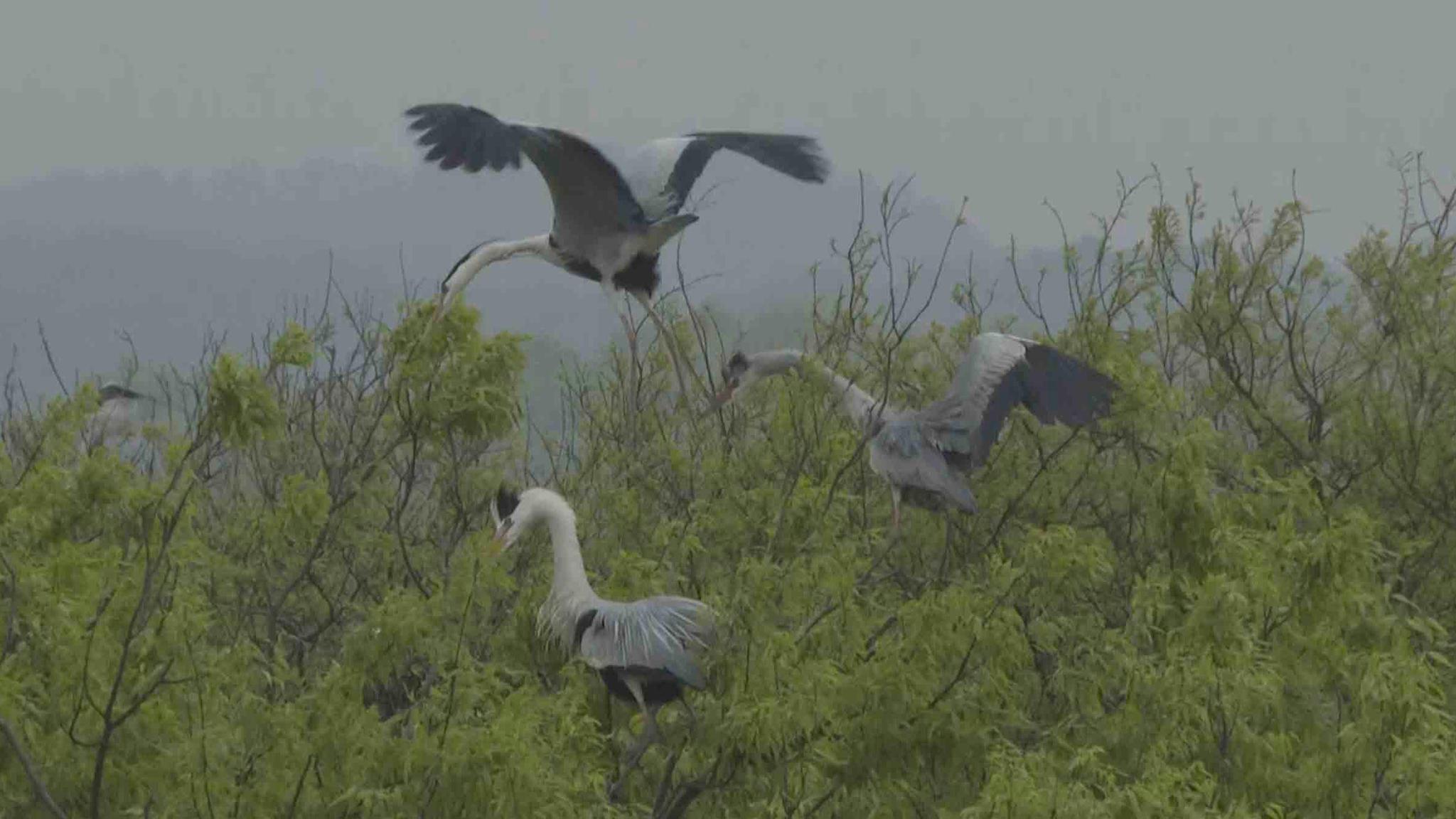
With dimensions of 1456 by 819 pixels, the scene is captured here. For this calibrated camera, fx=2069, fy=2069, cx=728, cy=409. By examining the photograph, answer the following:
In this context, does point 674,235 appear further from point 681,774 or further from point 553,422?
point 553,422

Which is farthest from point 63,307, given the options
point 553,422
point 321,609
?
point 321,609

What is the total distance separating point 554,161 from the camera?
443 inches

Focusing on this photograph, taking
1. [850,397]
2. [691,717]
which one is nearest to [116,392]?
[850,397]

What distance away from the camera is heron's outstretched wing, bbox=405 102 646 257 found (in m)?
10.4

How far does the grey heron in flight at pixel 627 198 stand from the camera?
11.2 meters

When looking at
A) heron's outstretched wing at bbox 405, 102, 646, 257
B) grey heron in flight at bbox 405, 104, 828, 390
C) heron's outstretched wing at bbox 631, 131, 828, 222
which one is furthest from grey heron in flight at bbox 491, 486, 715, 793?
heron's outstretched wing at bbox 631, 131, 828, 222

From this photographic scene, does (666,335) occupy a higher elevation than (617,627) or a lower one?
higher

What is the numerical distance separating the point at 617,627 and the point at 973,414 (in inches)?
111

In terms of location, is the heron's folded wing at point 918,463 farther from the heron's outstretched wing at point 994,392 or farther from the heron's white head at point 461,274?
the heron's white head at point 461,274

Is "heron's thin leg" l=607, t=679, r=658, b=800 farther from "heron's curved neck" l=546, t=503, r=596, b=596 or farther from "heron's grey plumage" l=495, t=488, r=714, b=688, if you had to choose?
"heron's curved neck" l=546, t=503, r=596, b=596

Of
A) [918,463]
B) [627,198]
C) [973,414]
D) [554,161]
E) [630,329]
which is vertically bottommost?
[918,463]

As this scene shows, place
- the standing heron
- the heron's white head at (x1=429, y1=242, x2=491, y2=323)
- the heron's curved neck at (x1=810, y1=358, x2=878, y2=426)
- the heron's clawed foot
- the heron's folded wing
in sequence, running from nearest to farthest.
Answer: the heron's clawed foot, the heron's white head at (x1=429, y1=242, x2=491, y2=323), the heron's folded wing, the heron's curved neck at (x1=810, y1=358, x2=878, y2=426), the standing heron

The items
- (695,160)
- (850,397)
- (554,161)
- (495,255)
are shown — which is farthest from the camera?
(695,160)

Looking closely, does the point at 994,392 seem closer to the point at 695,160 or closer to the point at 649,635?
the point at 695,160
